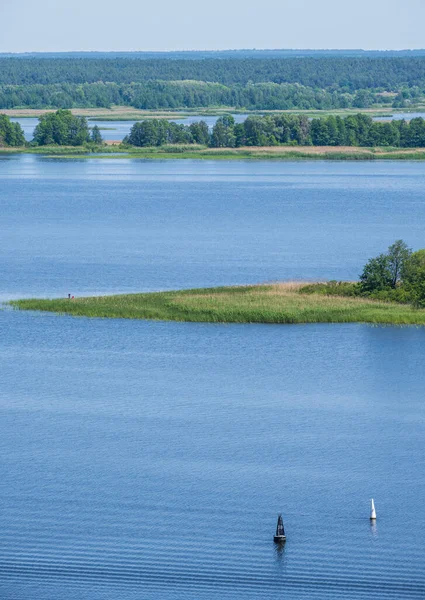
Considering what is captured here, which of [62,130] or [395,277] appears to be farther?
[62,130]

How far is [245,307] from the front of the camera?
5391cm

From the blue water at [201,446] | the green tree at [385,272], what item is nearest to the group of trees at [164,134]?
the blue water at [201,446]

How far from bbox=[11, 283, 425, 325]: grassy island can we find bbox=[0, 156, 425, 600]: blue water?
2.37ft

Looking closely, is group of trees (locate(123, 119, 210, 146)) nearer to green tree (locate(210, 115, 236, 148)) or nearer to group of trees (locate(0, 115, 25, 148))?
green tree (locate(210, 115, 236, 148))

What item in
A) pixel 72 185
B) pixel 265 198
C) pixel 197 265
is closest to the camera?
pixel 197 265

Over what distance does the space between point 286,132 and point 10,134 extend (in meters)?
33.5

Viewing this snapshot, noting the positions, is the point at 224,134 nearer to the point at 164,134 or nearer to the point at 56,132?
the point at 164,134

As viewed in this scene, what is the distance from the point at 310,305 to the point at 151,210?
4912 centimetres

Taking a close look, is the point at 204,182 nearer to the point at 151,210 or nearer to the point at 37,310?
the point at 151,210

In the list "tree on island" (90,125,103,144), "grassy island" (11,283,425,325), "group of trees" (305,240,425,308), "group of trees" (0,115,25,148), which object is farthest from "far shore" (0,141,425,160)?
"group of trees" (305,240,425,308)

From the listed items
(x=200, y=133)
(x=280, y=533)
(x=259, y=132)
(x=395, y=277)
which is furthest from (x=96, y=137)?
(x=280, y=533)

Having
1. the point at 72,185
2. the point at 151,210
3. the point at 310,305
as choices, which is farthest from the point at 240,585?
the point at 72,185

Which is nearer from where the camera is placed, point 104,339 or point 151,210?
point 104,339

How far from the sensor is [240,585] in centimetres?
2802
